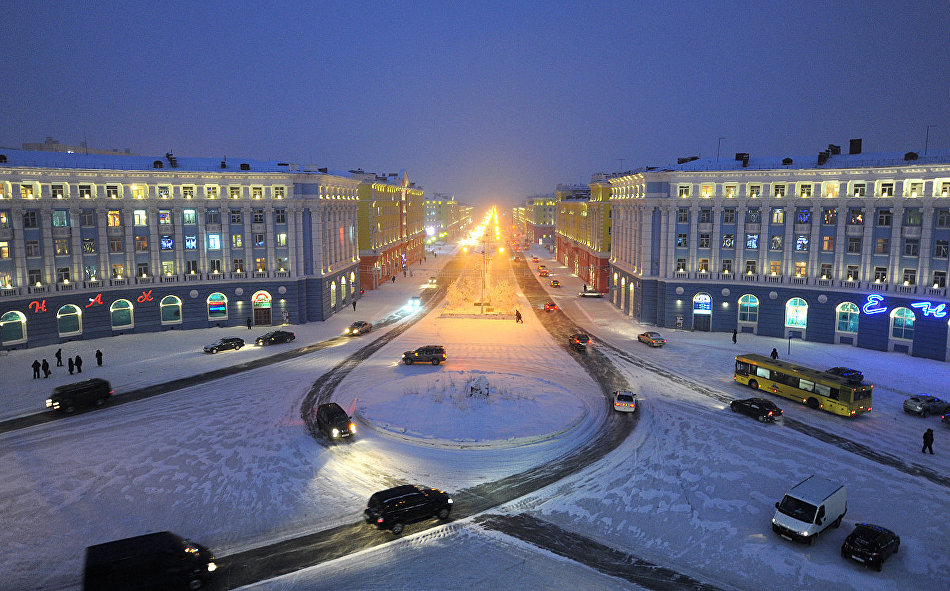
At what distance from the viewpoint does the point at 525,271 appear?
437ft

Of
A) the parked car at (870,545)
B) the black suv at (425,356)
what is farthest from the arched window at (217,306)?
the parked car at (870,545)

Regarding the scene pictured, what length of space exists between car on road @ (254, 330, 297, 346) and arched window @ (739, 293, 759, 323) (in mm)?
51317

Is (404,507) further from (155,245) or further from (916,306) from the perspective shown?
(916,306)

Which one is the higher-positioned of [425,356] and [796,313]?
[796,313]

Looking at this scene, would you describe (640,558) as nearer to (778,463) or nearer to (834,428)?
(778,463)

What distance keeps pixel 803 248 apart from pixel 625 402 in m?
36.8

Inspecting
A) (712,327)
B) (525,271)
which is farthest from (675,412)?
(525,271)

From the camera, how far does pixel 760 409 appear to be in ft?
134

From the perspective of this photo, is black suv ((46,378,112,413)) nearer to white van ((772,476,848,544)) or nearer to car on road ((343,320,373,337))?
car on road ((343,320,373,337))

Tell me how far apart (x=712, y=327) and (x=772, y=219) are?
14038mm

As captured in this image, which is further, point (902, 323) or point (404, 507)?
point (902, 323)

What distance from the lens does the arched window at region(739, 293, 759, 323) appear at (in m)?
67.2

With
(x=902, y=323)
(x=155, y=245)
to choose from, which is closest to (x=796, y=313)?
(x=902, y=323)

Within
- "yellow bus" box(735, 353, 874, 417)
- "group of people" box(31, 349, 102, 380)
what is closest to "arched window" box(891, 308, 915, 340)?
"yellow bus" box(735, 353, 874, 417)
